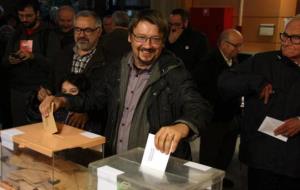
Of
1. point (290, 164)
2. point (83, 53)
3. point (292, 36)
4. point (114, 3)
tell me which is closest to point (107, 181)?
point (290, 164)

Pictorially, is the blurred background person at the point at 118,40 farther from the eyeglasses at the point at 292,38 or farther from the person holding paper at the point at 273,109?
the eyeglasses at the point at 292,38

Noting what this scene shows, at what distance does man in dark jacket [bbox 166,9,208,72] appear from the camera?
3732 mm

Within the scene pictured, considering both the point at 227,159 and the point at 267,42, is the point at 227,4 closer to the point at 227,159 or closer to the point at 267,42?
the point at 267,42

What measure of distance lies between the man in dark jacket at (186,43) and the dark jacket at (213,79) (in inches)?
25.3

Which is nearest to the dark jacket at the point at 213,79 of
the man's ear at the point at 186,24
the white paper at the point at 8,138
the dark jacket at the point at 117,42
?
the dark jacket at the point at 117,42

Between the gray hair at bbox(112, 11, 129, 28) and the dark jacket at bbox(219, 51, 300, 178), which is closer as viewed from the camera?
the dark jacket at bbox(219, 51, 300, 178)

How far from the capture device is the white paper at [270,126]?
1.88 metres

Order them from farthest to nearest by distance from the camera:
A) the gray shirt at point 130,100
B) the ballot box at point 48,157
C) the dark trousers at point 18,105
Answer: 1. the dark trousers at point 18,105
2. the gray shirt at point 130,100
3. the ballot box at point 48,157

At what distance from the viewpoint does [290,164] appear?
1870mm

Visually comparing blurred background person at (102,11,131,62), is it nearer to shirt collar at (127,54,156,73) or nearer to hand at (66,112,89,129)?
hand at (66,112,89,129)

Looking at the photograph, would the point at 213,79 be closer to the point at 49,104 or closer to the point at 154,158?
the point at 49,104

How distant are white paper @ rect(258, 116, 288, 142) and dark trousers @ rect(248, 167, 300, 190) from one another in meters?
0.20

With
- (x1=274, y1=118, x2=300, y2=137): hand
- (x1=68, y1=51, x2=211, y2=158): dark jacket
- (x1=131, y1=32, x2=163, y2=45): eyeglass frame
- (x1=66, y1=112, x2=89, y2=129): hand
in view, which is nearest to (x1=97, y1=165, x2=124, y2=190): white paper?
(x1=68, y1=51, x2=211, y2=158): dark jacket

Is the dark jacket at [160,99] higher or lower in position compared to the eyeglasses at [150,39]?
lower
